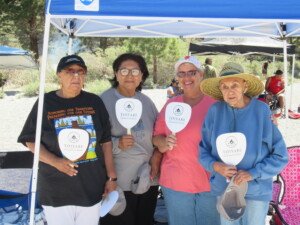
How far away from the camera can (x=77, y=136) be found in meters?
2.47

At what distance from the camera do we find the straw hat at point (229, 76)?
2.45 m

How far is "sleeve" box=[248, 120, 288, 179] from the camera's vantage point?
2.33 metres

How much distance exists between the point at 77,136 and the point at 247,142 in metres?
0.96

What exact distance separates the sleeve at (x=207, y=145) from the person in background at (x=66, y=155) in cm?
64

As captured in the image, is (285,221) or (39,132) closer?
(39,132)

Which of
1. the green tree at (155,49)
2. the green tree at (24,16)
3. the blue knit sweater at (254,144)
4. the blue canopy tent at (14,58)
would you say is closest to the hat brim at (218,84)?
the blue knit sweater at (254,144)

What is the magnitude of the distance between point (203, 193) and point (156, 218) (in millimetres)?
1402

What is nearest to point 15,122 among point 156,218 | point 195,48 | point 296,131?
point 195,48

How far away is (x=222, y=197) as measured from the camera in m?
2.38

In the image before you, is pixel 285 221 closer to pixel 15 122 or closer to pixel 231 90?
pixel 231 90

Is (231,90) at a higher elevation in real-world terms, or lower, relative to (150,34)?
lower

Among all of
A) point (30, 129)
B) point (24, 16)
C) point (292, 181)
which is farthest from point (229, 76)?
point (24, 16)

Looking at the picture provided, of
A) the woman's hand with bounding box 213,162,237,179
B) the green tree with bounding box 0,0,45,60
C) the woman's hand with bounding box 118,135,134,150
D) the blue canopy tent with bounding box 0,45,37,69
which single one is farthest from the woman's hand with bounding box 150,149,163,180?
the green tree with bounding box 0,0,45,60

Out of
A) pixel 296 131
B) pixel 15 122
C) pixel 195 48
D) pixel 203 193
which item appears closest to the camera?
pixel 203 193
